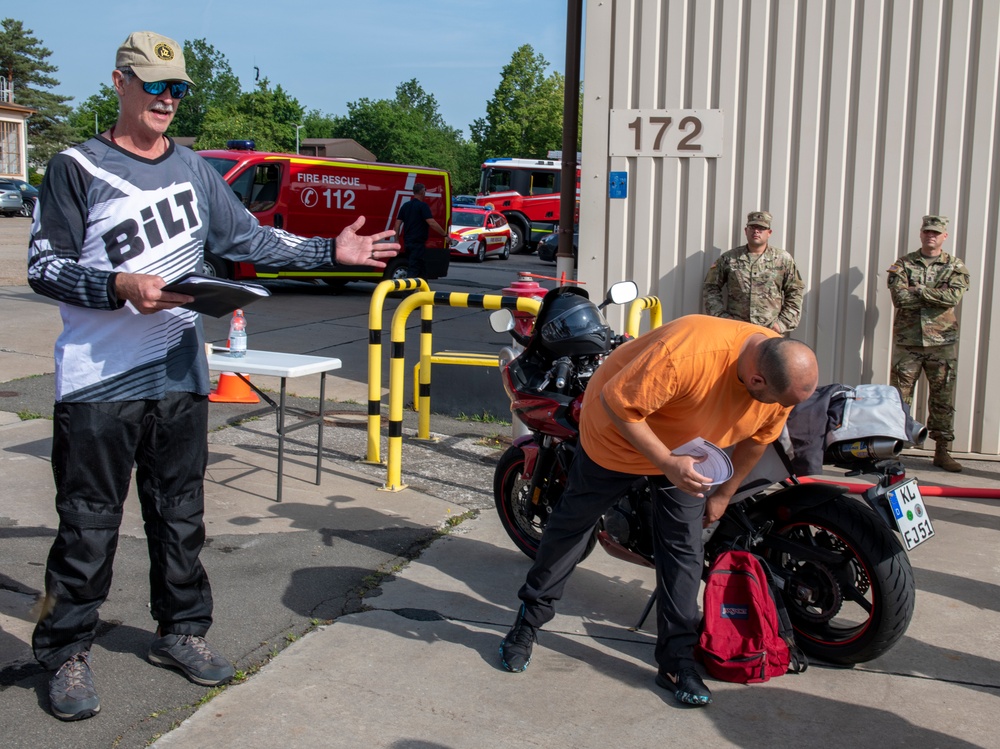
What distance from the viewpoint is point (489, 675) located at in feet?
12.9

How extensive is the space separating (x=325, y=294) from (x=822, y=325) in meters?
11.1

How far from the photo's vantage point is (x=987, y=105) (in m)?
7.36

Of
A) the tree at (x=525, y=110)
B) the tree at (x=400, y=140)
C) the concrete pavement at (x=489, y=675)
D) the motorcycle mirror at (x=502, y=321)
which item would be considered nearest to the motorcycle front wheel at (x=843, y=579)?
the concrete pavement at (x=489, y=675)

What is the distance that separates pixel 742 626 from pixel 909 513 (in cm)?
76

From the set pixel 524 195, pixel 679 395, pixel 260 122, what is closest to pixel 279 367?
pixel 679 395

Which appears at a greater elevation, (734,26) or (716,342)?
(734,26)

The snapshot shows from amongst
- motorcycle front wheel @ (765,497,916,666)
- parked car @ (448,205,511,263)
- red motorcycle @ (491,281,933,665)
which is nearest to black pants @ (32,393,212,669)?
red motorcycle @ (491,281,933,665)

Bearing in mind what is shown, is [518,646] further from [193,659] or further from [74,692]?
[74,692]

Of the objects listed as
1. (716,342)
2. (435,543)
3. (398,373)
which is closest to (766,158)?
(398,373)

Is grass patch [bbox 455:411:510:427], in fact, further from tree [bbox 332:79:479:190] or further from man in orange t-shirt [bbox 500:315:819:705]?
tree [bbox 332:79:479:190]

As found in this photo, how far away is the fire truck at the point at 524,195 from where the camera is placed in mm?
33844

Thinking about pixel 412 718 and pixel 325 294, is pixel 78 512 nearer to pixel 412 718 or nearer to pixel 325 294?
pixel 412 718

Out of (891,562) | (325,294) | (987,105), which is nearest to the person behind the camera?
(891,562)

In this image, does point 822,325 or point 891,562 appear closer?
point 891,562
